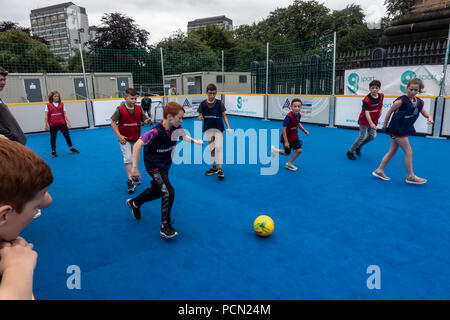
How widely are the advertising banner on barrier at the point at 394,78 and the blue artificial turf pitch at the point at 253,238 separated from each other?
393 inches

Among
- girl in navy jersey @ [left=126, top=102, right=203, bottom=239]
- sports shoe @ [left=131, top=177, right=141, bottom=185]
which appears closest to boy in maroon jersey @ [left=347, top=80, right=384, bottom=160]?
girl in navy jersey @ [left=126, top=102, right=203, bottom=239]

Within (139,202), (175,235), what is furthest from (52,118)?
(175,235)

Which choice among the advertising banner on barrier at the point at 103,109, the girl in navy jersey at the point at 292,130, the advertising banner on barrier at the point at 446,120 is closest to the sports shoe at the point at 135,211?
the girl in navy jersey at the point at 292,130

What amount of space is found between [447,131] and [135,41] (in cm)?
4266

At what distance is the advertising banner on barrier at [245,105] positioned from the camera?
16.0 metres

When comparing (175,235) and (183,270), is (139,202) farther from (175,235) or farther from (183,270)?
(183,270)

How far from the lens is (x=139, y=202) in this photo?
4.46 meters

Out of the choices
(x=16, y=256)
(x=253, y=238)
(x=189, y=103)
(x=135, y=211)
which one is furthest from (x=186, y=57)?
(x=16, y=256)

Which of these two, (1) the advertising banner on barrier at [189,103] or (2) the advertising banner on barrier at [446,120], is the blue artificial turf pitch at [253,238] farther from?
(1) the advertising banner on barrier at [189,103]

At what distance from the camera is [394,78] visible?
53.2 ft

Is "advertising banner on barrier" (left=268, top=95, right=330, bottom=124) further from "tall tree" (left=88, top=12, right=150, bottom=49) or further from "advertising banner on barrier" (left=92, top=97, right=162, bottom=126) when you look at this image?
"tall tree" (left=88, top=12, right=150, bottom=49)

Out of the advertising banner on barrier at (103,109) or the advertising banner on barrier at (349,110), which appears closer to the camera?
the advertising banner on barrier at (349,110)

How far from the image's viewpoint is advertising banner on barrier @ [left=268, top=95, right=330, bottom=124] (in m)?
13.0

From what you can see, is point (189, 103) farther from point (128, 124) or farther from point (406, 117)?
point (406, 117)
